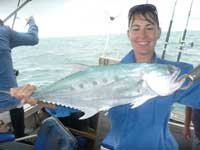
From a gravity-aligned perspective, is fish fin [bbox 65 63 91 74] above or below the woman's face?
below

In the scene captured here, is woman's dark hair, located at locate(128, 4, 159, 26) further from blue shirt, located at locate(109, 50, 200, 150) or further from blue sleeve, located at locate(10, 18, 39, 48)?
blue sleeve, located at locate(10, 18, 39, 48)

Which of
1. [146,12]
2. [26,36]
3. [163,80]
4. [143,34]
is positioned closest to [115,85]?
[163,80]

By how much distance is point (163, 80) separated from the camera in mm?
1069

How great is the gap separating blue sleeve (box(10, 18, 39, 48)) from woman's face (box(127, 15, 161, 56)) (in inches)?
70.3

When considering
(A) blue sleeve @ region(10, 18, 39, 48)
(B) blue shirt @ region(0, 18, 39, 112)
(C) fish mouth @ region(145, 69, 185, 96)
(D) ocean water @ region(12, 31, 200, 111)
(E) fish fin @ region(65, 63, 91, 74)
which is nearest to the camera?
(C) fish mouth @ region(145, 69, 185, 96)

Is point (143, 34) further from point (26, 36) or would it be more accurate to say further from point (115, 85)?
point (26, 36)

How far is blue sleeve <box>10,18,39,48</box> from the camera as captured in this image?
2963 mm

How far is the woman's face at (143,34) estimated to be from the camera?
135 centimetres

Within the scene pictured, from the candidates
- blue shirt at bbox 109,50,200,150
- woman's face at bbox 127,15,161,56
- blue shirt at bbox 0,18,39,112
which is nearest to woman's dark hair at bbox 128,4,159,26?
woman's face at bbox 127,15,161,56

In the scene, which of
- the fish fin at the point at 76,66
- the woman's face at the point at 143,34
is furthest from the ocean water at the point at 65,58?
the woman's face at the point at 143,34

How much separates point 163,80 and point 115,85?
17 centimetres

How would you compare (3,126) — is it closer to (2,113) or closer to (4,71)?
(2,113)

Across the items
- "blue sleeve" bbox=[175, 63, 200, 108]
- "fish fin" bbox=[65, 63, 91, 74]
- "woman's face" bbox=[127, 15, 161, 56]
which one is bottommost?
"blue sleeve" bbox=[175, 63, 200, 108]

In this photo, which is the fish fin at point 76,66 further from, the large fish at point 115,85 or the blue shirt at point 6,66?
the blue shirt at point 6,66
